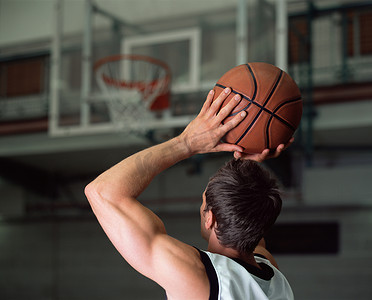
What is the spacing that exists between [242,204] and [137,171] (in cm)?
32

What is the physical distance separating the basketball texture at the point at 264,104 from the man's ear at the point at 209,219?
0.97ft

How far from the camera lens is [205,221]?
61.1 inches

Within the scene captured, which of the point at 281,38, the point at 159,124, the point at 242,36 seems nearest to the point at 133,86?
the point at 159,124

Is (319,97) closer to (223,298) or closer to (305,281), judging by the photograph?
(305,281)

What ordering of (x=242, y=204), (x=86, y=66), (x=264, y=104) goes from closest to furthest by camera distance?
1. (x=242, y=204)
2. (x=264, y=104)
3. (x=86, y=66)

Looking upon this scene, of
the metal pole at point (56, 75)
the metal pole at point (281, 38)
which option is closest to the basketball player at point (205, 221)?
the metal pole at point (281, 38)

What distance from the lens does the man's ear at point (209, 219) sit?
152 centimetres

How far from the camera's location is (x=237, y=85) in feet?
5.95

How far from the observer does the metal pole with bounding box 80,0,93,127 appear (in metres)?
5.52

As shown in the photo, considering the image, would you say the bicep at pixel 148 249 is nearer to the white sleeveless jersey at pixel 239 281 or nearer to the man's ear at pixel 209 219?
the white sleeveless jersey at pixel 239 281

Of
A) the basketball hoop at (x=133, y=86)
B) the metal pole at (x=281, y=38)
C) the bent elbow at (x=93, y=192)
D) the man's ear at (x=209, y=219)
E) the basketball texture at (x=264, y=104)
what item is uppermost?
the metal pole at (x=281, y=38)

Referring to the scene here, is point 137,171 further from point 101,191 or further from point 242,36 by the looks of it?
point 242,36

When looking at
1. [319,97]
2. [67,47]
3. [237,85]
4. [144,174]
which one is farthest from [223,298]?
[67,47]

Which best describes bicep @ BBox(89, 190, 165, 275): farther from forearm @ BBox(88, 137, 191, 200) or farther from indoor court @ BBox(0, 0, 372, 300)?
indoor court @ BBox(0, 0, 372, 300)
